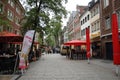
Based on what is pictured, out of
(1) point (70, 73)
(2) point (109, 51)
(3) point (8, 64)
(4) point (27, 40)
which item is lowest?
(1) point (70, 73)

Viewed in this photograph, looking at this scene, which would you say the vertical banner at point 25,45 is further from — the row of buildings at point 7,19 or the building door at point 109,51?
the building door at point 109,51

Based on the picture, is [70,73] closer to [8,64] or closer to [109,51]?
[8,64]

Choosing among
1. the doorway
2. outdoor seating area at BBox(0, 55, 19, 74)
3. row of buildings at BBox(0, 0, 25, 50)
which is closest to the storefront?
the doorway

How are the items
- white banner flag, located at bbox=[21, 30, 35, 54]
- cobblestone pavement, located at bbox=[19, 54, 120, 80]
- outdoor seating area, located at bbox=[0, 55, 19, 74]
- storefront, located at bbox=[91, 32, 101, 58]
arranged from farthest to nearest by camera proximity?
1. storefront, located at bbox=[91, 32, 101, 58]
2. outdoor seating area, located at bbox=[0, 55, 19, 74]
3. white banner flag, located at bbox=[21, 30, 35, 54]
4. cobblestone pavement, located at bbox=[19, 54, 120, 80]

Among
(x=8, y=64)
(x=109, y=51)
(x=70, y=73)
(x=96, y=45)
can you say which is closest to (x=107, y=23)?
(x=109, y=51)

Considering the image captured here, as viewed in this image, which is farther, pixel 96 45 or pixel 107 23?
pixel 96 45

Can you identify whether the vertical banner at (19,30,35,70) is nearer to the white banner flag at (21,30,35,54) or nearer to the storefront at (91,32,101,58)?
the white banner flag at (21,30,35,54)

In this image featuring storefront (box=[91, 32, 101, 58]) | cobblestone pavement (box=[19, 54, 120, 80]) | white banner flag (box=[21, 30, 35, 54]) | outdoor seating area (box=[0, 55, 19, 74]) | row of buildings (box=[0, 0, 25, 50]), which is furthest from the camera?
storefront (box=[91, 32, 101, 58])

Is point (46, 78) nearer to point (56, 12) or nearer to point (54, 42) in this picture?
point (56, 12)

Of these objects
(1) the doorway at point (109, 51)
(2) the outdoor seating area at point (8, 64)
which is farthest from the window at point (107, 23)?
(2) the outdoor seating area at point (8, 64)

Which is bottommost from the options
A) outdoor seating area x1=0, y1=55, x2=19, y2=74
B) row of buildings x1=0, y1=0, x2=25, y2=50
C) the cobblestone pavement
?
the cobblestone pavement

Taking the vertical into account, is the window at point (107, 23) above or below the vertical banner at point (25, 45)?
above

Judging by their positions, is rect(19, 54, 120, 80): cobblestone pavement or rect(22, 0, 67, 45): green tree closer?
rect(19, 54, 120, 80): cobblestone pavement

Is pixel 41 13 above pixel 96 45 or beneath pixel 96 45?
above
